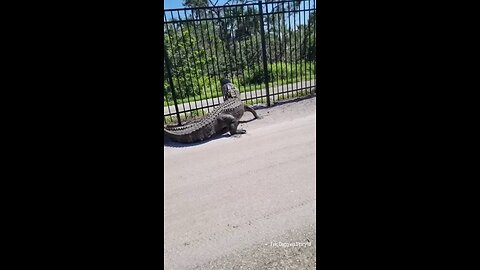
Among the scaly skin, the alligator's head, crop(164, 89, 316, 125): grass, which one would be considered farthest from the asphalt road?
the alligator's head

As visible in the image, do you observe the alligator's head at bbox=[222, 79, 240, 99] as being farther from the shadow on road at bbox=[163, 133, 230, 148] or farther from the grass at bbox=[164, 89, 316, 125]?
the shadow on road at bbox=[163, 133, 230, 148]

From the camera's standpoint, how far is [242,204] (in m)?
3.34

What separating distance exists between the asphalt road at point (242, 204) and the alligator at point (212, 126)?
0.25m

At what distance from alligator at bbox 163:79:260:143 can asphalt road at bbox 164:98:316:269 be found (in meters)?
0.25

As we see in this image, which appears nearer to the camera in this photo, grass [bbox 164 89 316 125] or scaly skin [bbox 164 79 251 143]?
scaly skin [bbox 164 79 251 143]

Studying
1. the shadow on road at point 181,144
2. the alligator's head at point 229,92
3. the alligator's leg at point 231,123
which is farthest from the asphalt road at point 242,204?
the alligator's head at point 229,92

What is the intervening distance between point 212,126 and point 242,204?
8.90ft

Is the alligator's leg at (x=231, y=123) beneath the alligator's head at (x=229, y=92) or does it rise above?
beneath

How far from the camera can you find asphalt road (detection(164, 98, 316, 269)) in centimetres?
263

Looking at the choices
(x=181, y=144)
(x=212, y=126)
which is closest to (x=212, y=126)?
(x=212, y=126)

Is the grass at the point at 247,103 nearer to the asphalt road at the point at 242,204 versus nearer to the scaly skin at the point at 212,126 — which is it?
the scaly skin at the point at 212,126

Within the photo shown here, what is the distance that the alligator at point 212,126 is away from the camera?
5.57 m
